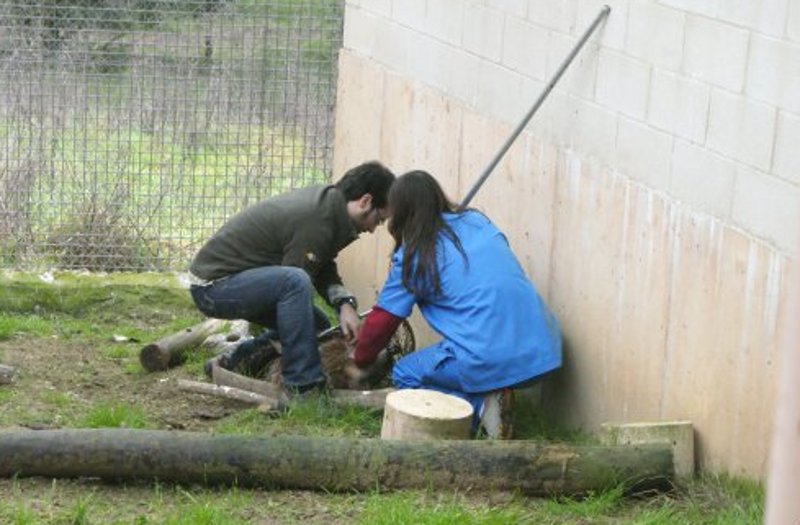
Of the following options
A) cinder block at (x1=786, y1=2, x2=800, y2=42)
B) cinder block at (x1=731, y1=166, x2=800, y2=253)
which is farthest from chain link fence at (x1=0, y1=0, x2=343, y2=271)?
cinder block at (x1=786, y1=2, x2=800, y2=42)

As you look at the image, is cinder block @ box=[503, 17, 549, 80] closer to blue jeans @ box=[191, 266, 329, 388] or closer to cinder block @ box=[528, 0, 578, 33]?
cinder block @ box=[528, 0, 578, 33]

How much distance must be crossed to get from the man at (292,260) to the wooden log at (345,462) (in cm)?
159

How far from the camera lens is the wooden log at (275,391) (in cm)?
695

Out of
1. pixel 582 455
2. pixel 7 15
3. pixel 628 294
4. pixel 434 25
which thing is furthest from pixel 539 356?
pixel 7 15

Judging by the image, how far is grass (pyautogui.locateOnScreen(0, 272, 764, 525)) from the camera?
5141 millimetres

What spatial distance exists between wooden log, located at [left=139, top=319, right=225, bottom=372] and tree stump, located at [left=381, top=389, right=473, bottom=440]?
87.0 inches

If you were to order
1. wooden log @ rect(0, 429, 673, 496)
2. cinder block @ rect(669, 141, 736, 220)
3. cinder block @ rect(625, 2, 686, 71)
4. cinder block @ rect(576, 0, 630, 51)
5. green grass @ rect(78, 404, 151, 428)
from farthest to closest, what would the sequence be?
1. green grass @ rect(78, 404, 151, 428)
2. cinder block @ rect(576, 0, 630, 51)
3. cinder block @ rect(625, 2, 686, 71)
4. wooden log @ rect(0, 429, 673, 496)
5. cinder block @ rect(669, 141, 736, 220)

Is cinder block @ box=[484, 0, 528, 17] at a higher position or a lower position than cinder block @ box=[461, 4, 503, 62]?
higher

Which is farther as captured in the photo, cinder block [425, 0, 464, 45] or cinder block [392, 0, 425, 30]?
cinder block [392, 0, 425, 30]

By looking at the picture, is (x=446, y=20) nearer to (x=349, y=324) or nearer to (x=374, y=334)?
(x=349, y=324)

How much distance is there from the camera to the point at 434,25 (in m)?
8.00

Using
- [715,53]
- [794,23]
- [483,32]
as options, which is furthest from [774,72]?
[483,32]

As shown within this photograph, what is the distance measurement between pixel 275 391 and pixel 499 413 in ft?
4.12

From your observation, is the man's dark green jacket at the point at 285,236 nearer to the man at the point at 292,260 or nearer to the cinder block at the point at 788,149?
the man at the point at 292,260
